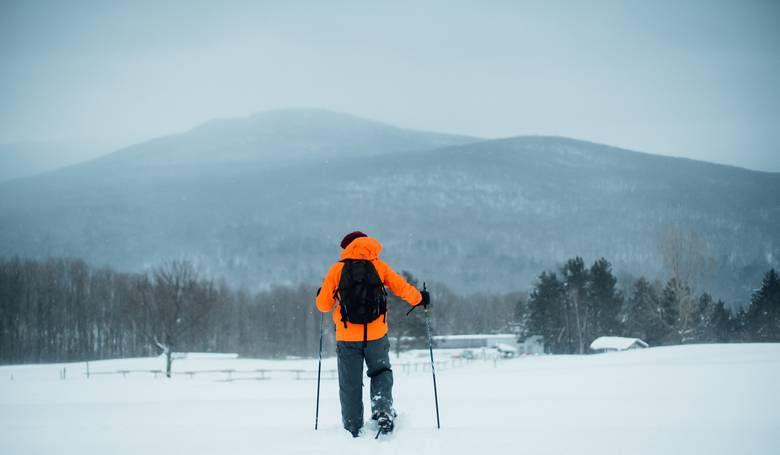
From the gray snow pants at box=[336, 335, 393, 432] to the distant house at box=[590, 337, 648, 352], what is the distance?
5545 cm

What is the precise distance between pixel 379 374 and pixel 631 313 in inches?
2754

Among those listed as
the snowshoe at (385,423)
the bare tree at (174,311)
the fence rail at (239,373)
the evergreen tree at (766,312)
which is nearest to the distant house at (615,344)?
the evergreen tree at (766,312)

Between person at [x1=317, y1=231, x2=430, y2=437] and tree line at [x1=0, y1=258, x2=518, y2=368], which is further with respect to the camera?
tree line at [x1=0, y1=258, x2=518, y2=368]

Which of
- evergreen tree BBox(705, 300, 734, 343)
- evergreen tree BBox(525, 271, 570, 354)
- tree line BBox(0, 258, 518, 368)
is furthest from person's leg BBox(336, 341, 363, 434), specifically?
evergreen tree BBox(705, 300, 734, 343)

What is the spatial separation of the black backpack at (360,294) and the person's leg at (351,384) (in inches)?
9.1

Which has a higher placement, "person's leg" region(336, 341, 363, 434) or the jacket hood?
the jacket hood

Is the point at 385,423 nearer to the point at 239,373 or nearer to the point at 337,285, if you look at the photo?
the point at 337,285

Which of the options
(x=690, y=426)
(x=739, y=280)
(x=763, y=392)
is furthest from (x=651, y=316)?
(x=739, y=280)

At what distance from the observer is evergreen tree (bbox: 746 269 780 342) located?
51.9 metres

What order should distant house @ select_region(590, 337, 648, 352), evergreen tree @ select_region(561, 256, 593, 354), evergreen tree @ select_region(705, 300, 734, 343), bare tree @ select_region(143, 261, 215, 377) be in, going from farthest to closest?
evergreen tree @ select_region(561, 256, 593, 354) → evergreen tree @ select_region(705, 300, 734, 343) → distant house @ select_region(590, 337, 648, 352) → bare tree @ select_region(143, 261, 215, 377)

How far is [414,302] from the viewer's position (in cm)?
709

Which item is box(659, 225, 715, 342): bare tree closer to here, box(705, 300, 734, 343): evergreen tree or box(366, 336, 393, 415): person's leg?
box(705, 300, 734, 343): evergreen tree

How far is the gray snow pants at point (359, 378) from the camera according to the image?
6.67 meters

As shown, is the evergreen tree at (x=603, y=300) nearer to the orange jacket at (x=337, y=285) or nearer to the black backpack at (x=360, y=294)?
the orange jacket at (x=337, y=285)
